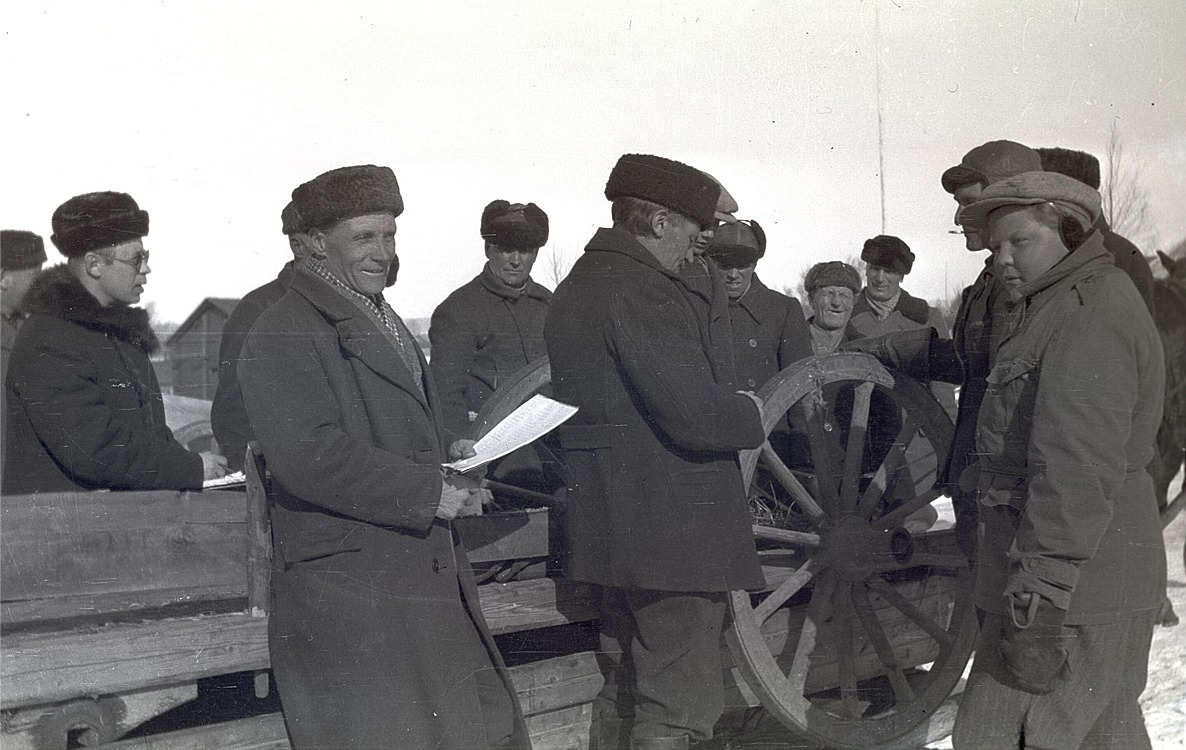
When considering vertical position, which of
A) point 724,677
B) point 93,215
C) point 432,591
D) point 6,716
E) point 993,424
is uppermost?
point 93,215

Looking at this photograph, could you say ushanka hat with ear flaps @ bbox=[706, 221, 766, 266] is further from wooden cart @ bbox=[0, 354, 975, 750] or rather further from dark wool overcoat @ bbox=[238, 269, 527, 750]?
dark wool overcoat @ bbox=[238, 269, 527, 750]

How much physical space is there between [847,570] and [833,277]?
138cm

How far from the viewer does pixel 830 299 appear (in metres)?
4.36

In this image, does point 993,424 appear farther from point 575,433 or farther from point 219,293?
point 219,293

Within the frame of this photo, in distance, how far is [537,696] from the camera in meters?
2.98

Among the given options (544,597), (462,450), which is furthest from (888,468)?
(462,450)

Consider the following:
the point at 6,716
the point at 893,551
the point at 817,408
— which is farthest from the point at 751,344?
the point at 6,716

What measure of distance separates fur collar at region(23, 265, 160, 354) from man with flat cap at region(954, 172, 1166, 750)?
234 centimetres

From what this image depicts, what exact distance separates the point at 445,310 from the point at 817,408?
4.41 ft

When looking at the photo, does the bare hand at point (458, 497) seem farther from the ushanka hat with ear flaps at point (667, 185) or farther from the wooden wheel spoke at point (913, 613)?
the wooden wheel spoke at point (913, 613)

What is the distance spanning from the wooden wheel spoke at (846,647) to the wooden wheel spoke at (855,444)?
0.32 metres

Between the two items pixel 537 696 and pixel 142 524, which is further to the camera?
pixel 537 696

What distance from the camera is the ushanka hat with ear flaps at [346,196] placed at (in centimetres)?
247

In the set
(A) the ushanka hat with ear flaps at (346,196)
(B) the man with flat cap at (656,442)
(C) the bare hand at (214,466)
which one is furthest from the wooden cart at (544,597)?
(A) the ushanka hat with ear flaps at (346,196)
